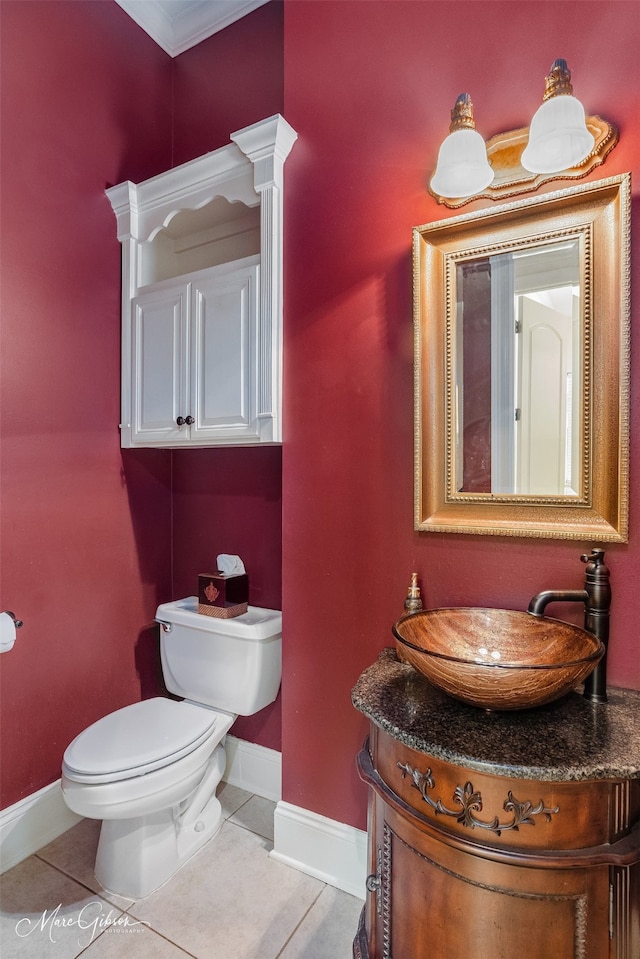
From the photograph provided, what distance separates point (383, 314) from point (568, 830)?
4.10 feet

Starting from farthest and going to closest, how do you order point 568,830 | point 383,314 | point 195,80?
point 195,80 < point 383,314 < point 568,830

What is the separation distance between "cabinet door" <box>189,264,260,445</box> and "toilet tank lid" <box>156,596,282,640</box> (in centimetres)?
65

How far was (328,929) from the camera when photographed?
4.53 ft

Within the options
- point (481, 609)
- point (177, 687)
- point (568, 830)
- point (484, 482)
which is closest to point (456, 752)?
point (568, 830)

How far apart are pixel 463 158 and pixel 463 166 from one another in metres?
0.02

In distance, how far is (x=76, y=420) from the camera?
1.84m

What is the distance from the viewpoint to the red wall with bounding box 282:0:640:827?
1.28 metres

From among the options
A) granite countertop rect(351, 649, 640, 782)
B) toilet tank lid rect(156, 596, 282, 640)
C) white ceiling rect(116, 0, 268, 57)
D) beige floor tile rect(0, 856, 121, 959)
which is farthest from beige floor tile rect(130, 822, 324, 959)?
white ceiling rect(116, 0, 268, 57)

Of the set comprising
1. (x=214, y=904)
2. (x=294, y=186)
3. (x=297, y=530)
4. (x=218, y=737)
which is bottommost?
(x=214, y=904)

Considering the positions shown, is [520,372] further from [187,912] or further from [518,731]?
[187,912]

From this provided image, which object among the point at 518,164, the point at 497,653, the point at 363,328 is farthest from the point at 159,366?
the point at 497,653

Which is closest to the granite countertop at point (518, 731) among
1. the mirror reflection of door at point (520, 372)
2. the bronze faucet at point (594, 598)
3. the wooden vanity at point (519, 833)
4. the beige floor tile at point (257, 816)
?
the wooden vanity at point (519, 833)

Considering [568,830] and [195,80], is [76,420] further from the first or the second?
[568,830]

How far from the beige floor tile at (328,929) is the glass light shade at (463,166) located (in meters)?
1.99
